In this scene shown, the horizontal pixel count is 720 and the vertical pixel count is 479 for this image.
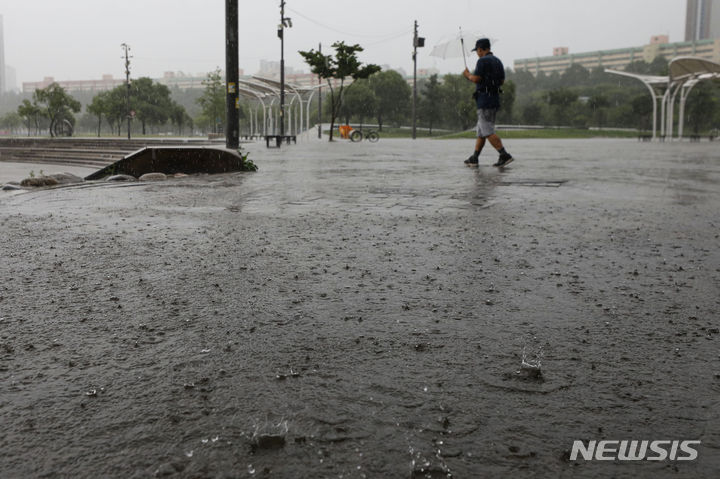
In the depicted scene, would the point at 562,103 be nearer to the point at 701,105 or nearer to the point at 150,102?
the point at 701,105

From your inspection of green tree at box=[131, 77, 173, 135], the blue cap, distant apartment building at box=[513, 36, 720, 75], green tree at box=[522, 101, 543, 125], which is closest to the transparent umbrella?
the blue cap

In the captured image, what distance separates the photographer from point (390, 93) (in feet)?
314

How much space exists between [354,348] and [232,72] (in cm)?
1285

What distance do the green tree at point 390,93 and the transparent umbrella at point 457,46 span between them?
78.3 meters

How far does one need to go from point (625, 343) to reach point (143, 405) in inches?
70.0

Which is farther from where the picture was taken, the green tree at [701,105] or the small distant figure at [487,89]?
the green tree at [701,105]

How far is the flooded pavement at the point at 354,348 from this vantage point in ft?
5.53

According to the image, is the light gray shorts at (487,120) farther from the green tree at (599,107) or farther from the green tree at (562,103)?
the green tree at (599,107)

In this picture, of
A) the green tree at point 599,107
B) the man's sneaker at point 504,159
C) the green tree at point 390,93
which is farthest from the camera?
the green tree at point 599,107

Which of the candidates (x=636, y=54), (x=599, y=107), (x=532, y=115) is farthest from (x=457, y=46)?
(x=636, y=54)

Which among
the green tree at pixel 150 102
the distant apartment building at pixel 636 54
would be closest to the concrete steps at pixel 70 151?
the green tree at pixel 150 102

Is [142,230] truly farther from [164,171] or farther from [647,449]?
[164,171]

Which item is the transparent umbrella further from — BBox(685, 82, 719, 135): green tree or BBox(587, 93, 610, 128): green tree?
BBox(587, 93, 610, 128): green tree

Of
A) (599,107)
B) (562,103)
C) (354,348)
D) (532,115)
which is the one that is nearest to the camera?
(354,348)
